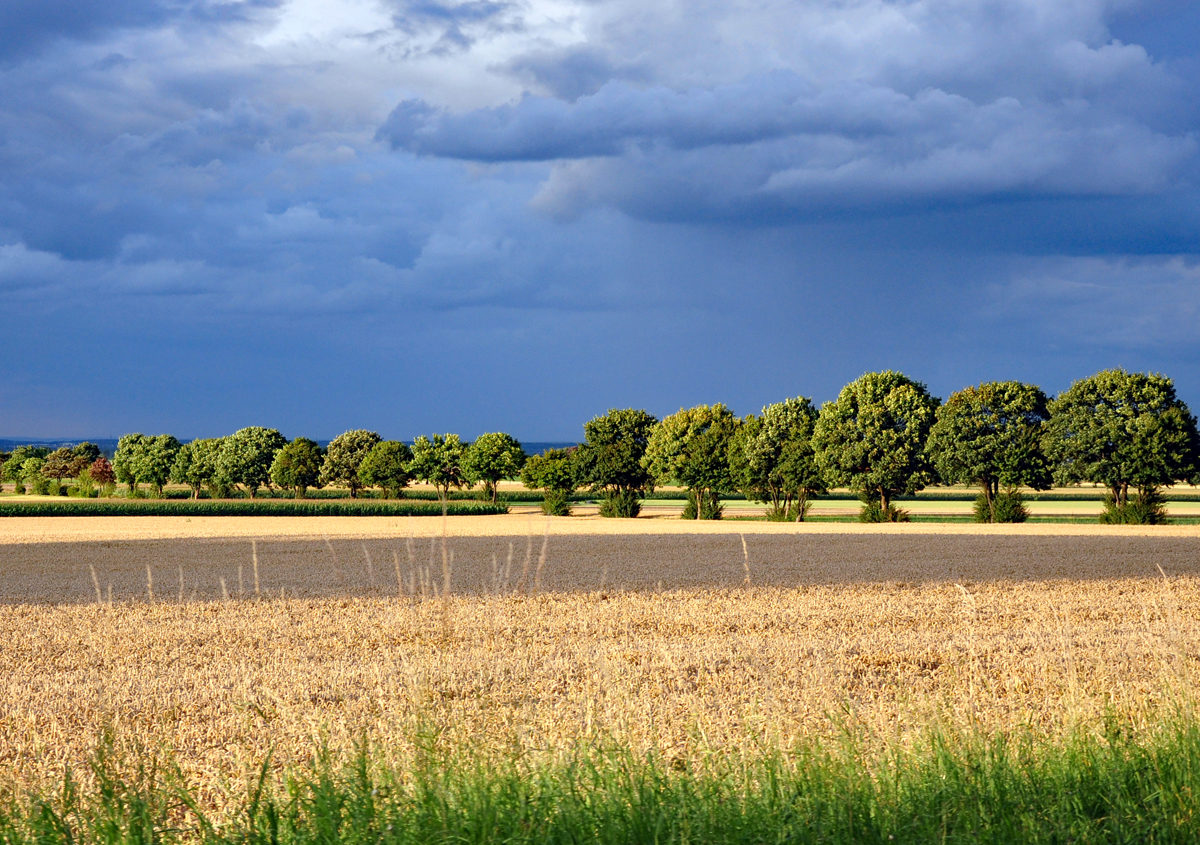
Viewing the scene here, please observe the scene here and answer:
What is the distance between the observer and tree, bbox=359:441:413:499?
6106 centimetres

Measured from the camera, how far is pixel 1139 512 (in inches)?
1454

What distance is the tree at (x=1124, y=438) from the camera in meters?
36.6

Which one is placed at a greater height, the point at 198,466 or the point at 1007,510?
the point at 198,466

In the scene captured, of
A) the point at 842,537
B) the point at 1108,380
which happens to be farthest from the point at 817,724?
the point at 1108,380

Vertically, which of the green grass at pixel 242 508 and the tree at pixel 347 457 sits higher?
the tree at pixel 347 457

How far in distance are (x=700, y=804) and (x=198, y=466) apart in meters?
71.4

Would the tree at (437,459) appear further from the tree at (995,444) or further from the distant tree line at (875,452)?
the tree at (995,444)

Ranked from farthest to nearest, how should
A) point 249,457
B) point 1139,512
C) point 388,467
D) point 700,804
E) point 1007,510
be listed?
point 249,457 → point 388,467 → point 1007,510 → point 1139,512 → point 700,804

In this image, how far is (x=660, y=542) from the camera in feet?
89.2

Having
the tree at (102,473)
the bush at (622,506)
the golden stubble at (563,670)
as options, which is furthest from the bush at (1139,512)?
the tree at (102,473)

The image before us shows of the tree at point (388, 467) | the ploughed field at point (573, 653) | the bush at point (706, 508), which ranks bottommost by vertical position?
the bush at point (706, 508)

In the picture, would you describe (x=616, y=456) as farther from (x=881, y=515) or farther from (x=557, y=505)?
(x=881, y=515)

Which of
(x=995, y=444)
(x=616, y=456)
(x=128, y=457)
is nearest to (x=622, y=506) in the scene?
(x=616, y=456)

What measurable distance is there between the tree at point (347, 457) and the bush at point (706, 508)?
26742 mm
